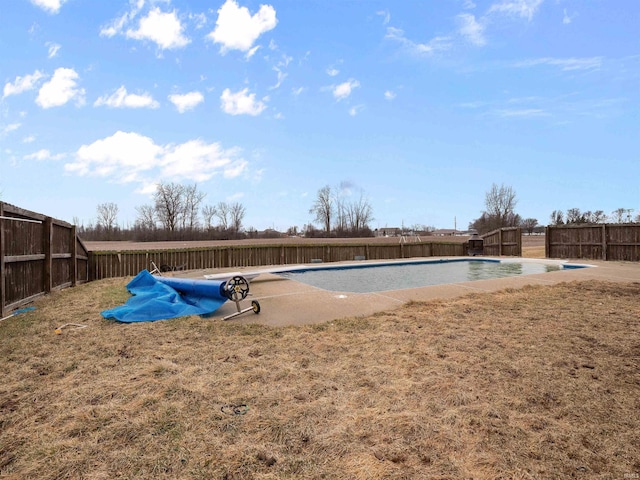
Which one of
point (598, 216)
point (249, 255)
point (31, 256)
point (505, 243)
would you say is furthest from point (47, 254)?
point (598, 216)

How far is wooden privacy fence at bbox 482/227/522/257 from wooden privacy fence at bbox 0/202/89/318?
1898cm

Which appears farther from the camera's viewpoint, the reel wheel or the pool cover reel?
the reel wheel

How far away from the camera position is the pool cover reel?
4.80 m

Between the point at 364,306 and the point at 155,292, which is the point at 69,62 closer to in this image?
the point at 155,292

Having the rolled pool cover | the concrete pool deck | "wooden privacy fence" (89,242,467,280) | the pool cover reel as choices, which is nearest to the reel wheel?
the pool cover reel

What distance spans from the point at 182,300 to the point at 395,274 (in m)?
8.12

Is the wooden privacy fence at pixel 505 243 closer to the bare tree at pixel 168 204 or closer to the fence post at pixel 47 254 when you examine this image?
the fence post at pixel 47 254

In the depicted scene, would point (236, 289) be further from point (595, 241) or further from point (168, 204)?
point (168, 204)

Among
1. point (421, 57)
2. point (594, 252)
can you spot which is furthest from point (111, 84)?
point (594, 252)

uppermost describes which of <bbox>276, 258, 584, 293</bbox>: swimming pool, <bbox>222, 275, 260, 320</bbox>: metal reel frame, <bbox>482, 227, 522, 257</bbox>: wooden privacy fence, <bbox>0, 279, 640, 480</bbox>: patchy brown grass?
<bbox>482, 227, 522, 257</bbox>: wooden privacy fence

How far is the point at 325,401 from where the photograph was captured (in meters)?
2.29

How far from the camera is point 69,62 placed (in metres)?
8.87

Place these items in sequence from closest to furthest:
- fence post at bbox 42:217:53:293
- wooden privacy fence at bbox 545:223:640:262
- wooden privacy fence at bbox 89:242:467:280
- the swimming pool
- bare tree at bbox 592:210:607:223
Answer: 1. fence post at bbox 42:217:53:293
2. the swimming pool
3. wooden privacy fence at bbox 89:242:467:280
4. wooden privacy fence at bbox 545:223:640:262
5. bare tree at bbox 592:210:607:223

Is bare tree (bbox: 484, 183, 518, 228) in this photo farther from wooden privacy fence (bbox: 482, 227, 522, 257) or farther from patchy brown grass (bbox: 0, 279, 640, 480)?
patchy brown grass (bbox: 0, 279, 640, 480)
